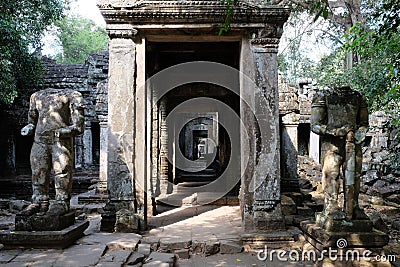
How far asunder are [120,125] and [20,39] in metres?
8.70

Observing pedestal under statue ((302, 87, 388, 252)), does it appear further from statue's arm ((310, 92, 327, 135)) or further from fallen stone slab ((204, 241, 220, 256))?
fallen stone slab ((204, 241, 220, 256))

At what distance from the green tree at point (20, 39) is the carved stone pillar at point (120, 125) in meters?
7.04

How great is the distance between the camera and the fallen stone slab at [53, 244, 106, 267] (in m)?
4.45

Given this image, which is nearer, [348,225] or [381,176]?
[348,225]

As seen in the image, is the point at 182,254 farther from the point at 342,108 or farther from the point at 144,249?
the point at 342,108

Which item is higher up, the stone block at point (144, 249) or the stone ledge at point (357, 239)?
the stone ledge at point (357, 239)

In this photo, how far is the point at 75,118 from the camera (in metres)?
5.62

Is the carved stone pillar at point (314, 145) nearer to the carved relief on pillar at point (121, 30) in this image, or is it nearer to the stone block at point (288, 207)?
the stone block at point (288, 207)

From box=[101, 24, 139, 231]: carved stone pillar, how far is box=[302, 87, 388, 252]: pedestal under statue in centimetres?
295

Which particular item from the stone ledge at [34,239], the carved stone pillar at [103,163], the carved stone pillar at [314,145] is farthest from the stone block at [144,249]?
the carved stone pillar at [314,145]

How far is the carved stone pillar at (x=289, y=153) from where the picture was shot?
8.77 m

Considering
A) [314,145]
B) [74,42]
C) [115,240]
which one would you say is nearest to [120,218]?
[115,240]

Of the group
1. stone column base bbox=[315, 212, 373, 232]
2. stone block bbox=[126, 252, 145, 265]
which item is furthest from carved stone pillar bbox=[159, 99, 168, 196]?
stone column base bbox=[315, 212, 373, 232]

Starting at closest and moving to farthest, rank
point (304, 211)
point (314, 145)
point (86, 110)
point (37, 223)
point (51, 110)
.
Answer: point (37, 223)
point (51, 110)
point (304, 211)
point (86, 110)
point (314, 145)
